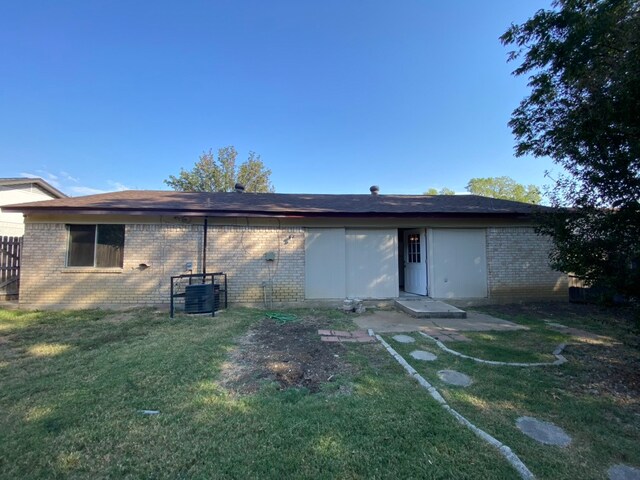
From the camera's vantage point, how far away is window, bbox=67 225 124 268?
26.6ft

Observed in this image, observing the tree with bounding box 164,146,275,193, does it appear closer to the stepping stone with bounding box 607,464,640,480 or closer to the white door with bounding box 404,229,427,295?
the white door with bounding box 404,229,427,295

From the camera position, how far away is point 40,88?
10.4m

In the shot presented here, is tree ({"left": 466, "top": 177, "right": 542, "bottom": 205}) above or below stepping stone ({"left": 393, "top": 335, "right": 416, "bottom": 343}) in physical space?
above

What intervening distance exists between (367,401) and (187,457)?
1.74m

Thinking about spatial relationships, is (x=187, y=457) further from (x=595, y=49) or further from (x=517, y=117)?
(x=517, y=117)

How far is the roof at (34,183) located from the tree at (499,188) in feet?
124

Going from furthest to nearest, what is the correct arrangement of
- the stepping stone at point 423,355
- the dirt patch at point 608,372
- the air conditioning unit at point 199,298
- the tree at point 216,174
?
the tree at point 216,174
the air conditioning unit at point 199,298
the stepping stone at point 423,355
the dirt patch at point 608,372

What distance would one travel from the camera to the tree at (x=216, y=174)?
89.8 feet

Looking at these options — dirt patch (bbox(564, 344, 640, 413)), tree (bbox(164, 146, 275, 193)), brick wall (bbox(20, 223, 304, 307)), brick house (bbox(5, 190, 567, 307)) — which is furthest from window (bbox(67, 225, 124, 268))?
tree (bbox(164, 146, 275, 193))

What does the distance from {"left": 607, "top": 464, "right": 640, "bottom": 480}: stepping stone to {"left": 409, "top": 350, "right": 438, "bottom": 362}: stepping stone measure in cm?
221

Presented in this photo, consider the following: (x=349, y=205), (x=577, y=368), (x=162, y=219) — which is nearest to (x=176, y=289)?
(x=162, y=219)

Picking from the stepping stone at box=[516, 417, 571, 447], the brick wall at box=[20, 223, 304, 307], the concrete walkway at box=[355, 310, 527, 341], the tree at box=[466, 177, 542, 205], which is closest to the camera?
the stepping stone at box=[516, 417, 571, 447]

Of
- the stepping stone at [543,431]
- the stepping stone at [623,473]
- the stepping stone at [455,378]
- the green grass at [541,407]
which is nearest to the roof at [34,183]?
the green grass at [541,407]

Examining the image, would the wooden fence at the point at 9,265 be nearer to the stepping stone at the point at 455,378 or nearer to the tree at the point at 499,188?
the stepping stone at the point at 455,378
